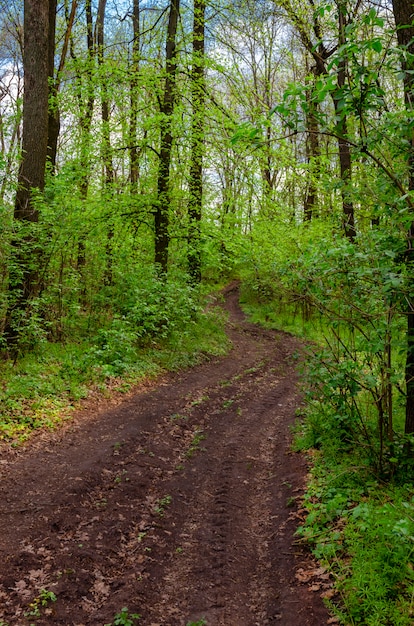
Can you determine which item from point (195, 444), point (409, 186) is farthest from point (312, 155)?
point (195, 444)

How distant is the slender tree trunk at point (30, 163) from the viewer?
8.33m

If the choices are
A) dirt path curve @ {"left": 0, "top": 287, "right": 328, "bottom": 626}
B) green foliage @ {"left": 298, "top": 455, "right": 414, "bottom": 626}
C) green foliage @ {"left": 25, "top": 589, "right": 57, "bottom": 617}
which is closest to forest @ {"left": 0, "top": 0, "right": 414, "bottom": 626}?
green foliage @ {"left": 298, "top": 455, "right": 414, "bottom": 626}

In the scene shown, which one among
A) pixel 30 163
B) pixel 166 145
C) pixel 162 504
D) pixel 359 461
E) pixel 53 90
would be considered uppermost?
pixel 53 90

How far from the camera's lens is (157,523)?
187 inches

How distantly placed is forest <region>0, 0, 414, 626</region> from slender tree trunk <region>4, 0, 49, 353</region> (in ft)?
0.13

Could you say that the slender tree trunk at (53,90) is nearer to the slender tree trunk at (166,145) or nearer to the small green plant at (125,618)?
the slender tree trunk at (166,145)

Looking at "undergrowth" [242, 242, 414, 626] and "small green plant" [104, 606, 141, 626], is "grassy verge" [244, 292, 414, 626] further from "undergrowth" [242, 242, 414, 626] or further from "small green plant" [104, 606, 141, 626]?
"small green plant" [104, 606, 141, 626]

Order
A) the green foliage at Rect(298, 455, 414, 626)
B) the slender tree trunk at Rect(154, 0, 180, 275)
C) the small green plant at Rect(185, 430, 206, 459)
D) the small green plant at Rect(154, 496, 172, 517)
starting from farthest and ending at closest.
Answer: the slender tree trunk at Rect(154, 0, 180, 275)
the small green plant at Rect(185, 430, 206, 459)
the small green plant at Rect(154, 496, 172, 517)
the green foliage at Rect(298, 455, 414, 626)

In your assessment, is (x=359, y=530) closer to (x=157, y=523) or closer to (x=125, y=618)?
(x=157, y=523)

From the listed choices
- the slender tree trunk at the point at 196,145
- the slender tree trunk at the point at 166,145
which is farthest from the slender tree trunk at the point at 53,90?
the slender tree trunk at the point at 196,145

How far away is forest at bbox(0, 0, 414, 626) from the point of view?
4.02 m

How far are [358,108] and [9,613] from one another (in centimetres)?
522

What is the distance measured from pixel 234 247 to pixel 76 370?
6391 millimetres

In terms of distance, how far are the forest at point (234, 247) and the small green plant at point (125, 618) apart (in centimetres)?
165
